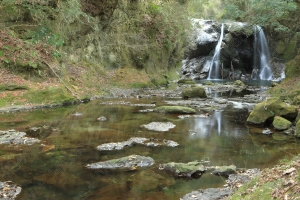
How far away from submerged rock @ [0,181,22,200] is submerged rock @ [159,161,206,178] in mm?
2806

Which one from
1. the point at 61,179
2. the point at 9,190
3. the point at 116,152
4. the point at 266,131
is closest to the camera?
the point at 9,190

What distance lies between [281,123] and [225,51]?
2927 centimetres

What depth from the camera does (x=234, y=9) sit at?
2358 centimetres

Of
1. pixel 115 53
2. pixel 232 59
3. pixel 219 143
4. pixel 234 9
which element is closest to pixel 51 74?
pixel 115 53

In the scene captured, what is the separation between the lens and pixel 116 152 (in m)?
7.29

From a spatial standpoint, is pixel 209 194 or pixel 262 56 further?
pixel 262 56

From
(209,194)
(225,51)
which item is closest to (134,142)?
(209,194)

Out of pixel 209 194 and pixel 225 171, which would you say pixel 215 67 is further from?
pixel 209 194

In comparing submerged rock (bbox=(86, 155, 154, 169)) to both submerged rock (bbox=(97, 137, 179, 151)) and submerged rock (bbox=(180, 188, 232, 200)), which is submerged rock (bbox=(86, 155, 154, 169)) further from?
submerged rock (bbox=(180, 188, 232, 200))

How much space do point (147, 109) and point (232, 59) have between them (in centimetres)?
2777

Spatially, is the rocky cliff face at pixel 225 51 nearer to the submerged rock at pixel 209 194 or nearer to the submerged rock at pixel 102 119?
the submerged rock at pixel 102 119

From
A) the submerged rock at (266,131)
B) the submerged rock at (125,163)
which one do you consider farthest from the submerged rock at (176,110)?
the submerged rock at (125,163)

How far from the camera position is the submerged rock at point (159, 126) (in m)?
9.81

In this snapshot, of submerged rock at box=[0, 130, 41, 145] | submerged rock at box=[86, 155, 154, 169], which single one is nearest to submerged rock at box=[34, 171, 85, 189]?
submerged rock at box=[86, 155, 154, 169]
